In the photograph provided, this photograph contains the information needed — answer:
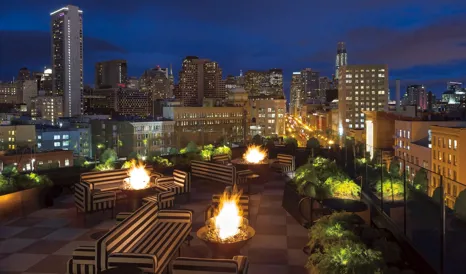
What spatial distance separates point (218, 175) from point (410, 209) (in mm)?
7397

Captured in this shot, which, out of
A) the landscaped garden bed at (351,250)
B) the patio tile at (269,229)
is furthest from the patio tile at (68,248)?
the landscaped garden bed at (351,250)

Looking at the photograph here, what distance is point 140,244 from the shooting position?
19.5 ft

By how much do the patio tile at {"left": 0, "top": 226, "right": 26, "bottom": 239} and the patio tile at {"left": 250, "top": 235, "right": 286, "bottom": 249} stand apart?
475 centimetres

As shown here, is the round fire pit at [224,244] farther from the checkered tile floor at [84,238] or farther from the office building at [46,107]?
the office building at [46,107]

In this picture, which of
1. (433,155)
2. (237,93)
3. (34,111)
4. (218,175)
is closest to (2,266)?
(218,175)

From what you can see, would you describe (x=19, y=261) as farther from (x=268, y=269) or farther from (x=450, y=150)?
(x=450, y=150)

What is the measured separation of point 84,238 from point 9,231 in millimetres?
1783

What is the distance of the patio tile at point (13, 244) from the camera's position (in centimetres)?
738

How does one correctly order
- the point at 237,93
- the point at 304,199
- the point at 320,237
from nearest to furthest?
1. the point at 320,237
2. the point at 304,199
3. the point at 237,93

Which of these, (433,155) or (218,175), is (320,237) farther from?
(433,155)

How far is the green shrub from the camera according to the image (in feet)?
22.5

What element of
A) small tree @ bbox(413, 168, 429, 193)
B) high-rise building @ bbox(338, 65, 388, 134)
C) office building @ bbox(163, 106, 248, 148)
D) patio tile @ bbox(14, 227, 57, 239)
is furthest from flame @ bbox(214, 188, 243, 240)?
high-rise building @ bbox(338, 65, 388, 134)

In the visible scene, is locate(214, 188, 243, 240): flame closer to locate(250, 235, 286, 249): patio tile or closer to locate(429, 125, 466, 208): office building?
locate(250, 235, 286, 249): patio tile

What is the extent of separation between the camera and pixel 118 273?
4.01 m
